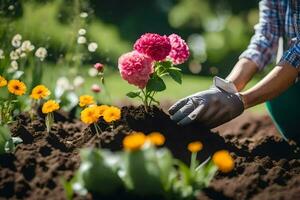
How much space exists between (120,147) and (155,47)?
1.66 ft

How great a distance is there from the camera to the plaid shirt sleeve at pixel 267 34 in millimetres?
3543

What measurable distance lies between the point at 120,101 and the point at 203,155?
290cm

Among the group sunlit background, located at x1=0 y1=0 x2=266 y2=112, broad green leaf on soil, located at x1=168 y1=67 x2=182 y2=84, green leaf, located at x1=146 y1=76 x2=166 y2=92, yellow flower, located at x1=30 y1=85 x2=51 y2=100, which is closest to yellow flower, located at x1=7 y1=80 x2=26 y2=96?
yellow flower, located at x1=30 y1=85 x2=51 y2=100

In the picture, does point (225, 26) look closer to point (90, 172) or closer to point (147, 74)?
point (147, 74)

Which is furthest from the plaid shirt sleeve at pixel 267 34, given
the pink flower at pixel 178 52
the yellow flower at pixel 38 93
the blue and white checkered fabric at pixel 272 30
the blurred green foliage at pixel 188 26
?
the blurred green foliage at pixel 188 26

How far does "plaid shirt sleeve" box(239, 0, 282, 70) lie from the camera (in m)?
3.54

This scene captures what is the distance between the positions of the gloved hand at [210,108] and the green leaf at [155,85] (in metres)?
0.19

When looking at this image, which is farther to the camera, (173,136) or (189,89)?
(189,89)

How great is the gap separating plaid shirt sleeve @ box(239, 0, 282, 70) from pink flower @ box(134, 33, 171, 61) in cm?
100

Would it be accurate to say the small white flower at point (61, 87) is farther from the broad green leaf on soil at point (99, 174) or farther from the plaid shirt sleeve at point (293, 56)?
the broad green leaf on soil at point (99, 174)

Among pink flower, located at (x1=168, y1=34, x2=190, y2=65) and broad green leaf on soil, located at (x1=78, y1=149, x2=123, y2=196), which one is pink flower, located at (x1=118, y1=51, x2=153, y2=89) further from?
broad green leaf on soil, located at (x1=78, y1=149, x2=123, y2=196)

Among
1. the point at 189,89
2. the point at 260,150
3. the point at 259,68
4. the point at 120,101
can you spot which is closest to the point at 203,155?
the point at 260,150

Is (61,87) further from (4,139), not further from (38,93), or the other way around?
(4,139)

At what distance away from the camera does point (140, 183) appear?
1.96m
